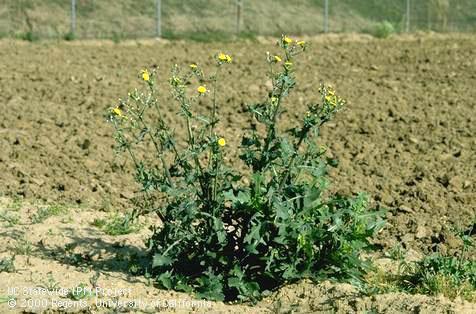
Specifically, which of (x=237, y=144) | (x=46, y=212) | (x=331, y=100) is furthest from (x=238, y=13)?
(x=331, y=100)

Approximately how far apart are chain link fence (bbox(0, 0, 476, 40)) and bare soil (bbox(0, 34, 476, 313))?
5653 mm

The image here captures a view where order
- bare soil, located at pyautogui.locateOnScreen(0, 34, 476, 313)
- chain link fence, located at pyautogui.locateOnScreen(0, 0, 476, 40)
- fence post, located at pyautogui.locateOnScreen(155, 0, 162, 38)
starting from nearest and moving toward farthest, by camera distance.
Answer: bare soil, located at pyautogui.locateOnScreen(0, 34, 476, 313)
fence post, located at pyautogui.locateOnScreen(155, 0, 162, 38)
chain link fence, located at pyautogui.locateOnScreen(0, 0, 476, 40)

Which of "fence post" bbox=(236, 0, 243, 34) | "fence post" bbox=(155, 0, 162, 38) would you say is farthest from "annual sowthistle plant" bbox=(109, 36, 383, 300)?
"fence post" bbox=(236, 0, 243, 34)

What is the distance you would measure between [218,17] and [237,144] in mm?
14498

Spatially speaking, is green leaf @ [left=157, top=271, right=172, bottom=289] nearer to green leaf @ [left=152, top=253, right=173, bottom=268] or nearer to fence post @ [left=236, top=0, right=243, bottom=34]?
green leaf @ [left=152, top=253, right=173, bottom=268]

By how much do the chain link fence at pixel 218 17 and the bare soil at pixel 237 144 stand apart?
5.65m

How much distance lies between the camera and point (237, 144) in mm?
9406

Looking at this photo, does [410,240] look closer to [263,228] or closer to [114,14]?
[263,228]

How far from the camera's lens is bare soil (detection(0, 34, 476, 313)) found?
6.04 m

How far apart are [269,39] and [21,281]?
50.4ft

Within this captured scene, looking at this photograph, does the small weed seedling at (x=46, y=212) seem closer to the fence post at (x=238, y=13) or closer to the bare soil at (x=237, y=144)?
the bare soil at (x=237, y=144)

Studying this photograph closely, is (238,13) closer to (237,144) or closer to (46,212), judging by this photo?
(237,144)

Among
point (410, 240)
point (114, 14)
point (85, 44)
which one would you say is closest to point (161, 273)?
point (410, 240)

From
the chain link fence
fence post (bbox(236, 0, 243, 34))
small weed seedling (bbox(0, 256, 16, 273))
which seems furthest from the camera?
fence post (bbox(236, 0, 243, 34))
